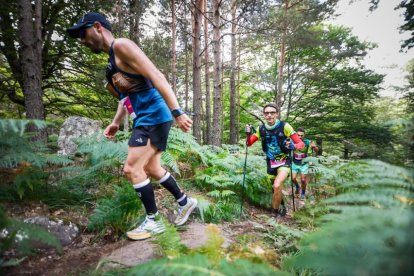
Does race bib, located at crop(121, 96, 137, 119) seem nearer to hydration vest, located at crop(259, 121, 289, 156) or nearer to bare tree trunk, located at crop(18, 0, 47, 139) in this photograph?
hydration vest, located at crop(259, 121, 289, 156)

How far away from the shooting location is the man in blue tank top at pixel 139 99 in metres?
2.52

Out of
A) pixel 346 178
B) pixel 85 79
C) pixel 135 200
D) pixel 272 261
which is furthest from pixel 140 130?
pixel 85 79

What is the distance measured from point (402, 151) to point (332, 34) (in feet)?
48.4

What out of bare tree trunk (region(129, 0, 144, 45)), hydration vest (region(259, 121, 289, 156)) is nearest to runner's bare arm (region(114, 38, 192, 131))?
hydration vest (region(259, 121, 289, 156))

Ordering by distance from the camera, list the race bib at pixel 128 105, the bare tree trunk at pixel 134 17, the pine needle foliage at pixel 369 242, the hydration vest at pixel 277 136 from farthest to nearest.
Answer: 1. the bare tree trunk at pixel 134 17
2. the hydration vest at pixel 277 136
3. the race bib at pixel 128 105
4. the pine needle foliage at pixel 369 242

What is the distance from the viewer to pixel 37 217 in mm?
2770

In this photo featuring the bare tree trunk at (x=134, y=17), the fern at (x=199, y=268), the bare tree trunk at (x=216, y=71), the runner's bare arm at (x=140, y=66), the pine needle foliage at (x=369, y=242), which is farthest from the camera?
the bare tree trunk at (x=134, y=17)

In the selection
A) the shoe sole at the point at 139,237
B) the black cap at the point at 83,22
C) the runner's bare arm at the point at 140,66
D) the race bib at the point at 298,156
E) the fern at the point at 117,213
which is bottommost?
the shoe sole at the point at 139,237

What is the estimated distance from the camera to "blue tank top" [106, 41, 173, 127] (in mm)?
2666

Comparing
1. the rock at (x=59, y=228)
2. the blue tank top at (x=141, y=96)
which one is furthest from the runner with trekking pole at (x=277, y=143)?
the rock at (x=59, y=228)

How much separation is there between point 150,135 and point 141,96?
0.45 meters

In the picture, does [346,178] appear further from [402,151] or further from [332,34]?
[332,34]

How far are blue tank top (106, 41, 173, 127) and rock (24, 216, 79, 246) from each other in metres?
1.43

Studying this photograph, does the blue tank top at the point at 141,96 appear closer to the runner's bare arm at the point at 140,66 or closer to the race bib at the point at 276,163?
the runner's bare arm at the point at 140,66
